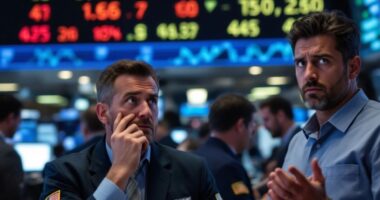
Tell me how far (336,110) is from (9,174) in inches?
87.0

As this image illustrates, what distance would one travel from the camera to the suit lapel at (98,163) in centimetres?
220

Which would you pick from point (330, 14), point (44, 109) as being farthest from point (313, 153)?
point (44, 109)

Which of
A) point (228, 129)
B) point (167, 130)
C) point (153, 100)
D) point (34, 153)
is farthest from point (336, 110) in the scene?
point (34, 153)

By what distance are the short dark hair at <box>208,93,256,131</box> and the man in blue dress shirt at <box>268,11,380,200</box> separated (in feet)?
5.83

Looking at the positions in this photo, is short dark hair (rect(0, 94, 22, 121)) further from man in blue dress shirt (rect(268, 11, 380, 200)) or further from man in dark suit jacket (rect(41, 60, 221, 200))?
man in blue dress shirt (rect(268, 11, 380, 200))

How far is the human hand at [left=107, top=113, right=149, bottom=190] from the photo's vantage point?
6.63 feet

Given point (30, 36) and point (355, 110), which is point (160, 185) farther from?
point (30, 36)

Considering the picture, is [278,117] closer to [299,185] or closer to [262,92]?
[299,185]

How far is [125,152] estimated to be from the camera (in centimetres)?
204

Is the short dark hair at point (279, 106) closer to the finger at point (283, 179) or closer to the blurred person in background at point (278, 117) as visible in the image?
the blurred person in background at point (278, 117)

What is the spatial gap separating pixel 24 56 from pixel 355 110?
3.46m

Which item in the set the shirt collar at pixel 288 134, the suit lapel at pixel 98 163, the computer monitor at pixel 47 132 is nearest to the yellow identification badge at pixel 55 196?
the suit lapel at pixel 98 163

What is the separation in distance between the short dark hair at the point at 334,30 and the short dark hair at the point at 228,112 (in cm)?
188

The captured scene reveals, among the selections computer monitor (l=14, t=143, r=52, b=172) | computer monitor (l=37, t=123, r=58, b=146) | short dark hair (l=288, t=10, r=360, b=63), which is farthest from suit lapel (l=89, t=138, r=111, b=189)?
computer monitor (l=37, t=123, r=58, b=146)
